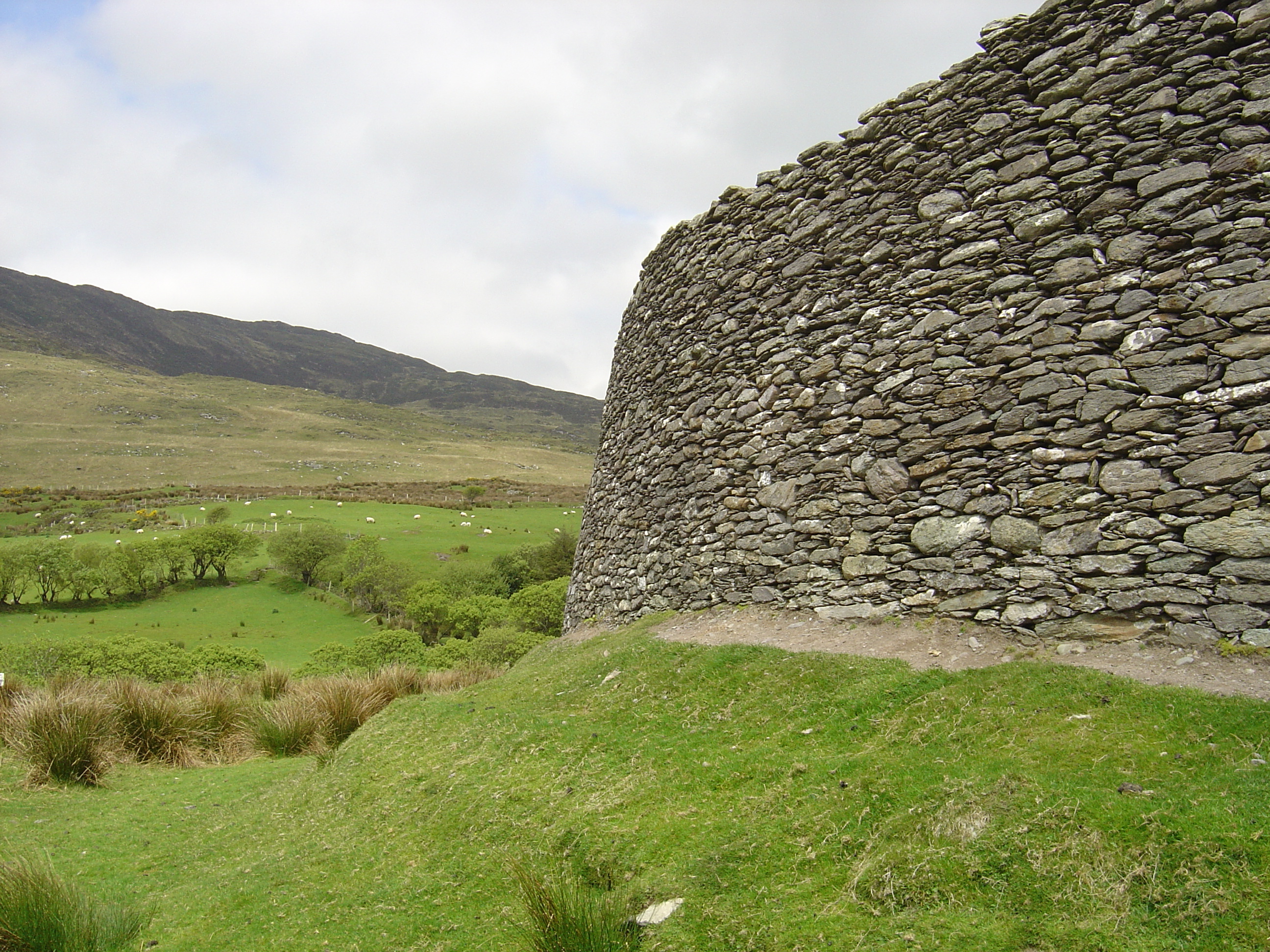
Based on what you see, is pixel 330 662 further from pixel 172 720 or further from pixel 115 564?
pixel 115 564

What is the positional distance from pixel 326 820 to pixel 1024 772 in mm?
5935

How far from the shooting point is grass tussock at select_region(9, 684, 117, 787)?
8102 millimetres

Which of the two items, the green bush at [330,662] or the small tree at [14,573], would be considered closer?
the green bush at [330,662]

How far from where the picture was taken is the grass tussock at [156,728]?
9430 millimetres

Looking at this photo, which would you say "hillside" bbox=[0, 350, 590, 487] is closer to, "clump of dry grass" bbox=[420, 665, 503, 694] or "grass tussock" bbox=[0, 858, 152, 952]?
"clump of dry grass" bbox=[420, 665, 503, 694]

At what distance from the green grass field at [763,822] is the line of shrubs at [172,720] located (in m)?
0.55

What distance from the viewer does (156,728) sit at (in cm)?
969

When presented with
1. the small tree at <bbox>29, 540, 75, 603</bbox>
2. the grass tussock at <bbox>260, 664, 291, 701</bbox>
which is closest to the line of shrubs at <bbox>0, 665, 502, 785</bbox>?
the grass tussock at <bbox>260, 664, 291, 701</bbox>

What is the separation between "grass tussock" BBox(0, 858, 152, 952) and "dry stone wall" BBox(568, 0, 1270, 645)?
6615mm

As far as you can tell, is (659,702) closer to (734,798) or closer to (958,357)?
(734,798)

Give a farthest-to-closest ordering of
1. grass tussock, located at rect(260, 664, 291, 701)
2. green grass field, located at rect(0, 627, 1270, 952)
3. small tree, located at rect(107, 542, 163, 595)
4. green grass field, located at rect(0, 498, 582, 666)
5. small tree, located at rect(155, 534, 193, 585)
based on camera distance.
→ small tree, located at rect(155, 534, 193, 585) → small tree, located at rect(107, 542, 163, 595) → green grass field, located at rect(0, 498, 582, 666) → grass tussock, located at rect(260, 664, 291, 701) → green grass field, located at rect(0, 627, 1270, 952)

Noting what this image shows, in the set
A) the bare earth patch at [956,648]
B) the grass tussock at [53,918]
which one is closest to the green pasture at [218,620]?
the bare earth patch at [956,648]

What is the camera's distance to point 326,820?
6504 mm

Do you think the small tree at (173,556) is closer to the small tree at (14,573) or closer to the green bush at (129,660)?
the small tree at (14,573)
